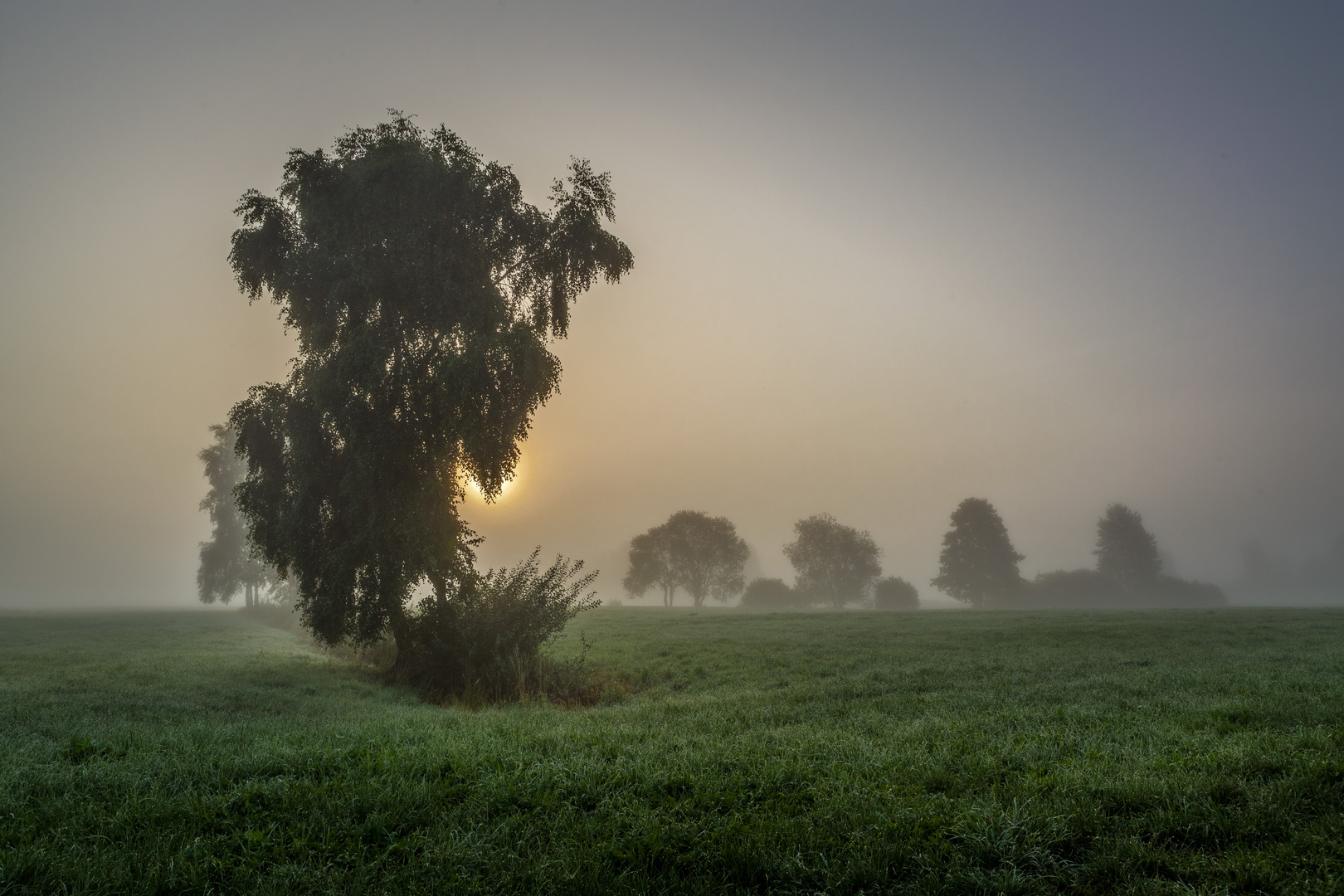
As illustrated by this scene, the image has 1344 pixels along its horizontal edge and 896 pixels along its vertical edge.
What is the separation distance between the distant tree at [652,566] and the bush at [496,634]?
7203cm

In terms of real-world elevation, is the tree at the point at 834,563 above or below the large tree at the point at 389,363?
below

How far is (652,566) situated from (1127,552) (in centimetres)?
6979

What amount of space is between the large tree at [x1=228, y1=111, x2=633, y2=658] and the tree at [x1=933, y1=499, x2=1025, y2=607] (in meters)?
77.0

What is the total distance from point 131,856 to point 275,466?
1535cm

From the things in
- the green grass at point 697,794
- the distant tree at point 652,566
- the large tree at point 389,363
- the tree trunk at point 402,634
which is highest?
the large tree at point 389,363

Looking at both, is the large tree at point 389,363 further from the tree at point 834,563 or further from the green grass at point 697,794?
the tree at point 834,563

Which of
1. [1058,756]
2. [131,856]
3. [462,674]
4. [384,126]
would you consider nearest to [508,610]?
[462,674]

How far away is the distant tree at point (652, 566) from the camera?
8812cm

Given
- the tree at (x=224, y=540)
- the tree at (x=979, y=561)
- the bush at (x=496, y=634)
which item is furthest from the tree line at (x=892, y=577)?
the bush at (x=496, y=634)

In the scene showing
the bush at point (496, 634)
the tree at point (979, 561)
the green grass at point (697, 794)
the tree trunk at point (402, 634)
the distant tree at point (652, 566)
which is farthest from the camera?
the distant tree at point (652, 566)

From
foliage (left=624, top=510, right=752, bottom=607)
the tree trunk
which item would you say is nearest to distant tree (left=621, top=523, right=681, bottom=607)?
foliage (left=624, top=510, right=752, bottom=607)

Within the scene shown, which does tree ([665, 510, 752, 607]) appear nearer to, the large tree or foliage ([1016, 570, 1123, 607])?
foliage ([1016, 570, 1123, 607])

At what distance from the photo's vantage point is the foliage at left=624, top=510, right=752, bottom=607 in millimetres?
88250

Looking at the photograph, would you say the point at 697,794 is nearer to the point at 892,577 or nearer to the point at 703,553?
the point at 703,553
